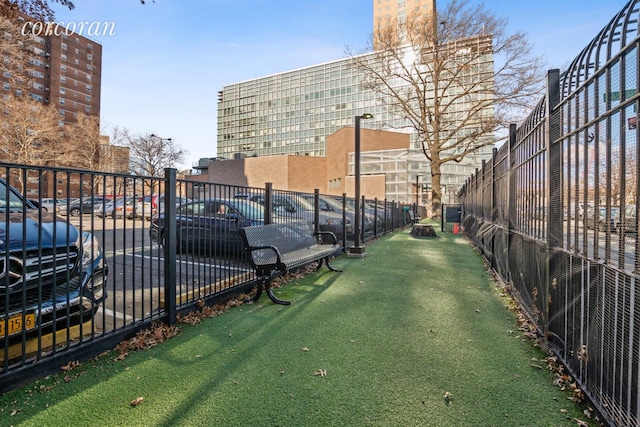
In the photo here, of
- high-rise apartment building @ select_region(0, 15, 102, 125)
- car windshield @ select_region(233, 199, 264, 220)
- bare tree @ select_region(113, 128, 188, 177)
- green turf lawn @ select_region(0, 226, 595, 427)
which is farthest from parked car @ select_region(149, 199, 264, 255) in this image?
high-rise apartment building @ select_region(0, 15, 102, 125)

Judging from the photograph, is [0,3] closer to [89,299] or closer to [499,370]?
[89,299]

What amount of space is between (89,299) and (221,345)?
1.22 meters

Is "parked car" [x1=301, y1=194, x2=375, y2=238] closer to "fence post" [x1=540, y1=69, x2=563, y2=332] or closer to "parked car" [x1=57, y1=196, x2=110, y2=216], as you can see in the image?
"parked car" [x1=57, y1=196, x2=110, y2=216]

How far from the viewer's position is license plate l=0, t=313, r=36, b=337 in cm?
222

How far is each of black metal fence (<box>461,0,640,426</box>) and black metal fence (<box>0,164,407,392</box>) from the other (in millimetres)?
3260

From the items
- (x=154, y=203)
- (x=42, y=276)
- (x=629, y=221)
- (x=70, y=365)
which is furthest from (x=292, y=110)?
(x=629, y=221)

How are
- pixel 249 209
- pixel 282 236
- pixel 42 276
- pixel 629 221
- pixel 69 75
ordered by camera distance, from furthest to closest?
pixel 69 75 < pixel 249 209 < pixel 282 236 < pixel 42 276 < pixel 629 221

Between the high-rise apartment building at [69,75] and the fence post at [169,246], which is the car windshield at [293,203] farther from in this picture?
the high-rise apartment building at [69,75]

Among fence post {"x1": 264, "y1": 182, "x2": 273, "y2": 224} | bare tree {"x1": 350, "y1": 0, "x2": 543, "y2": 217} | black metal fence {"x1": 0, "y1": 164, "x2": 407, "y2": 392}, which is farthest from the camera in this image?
bare tree {"x1": 350, "y1": 0, "x2": 543, "y2": 217}

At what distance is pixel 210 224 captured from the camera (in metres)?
4.63

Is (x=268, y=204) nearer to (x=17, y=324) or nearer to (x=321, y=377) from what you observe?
(x=321, y=377)

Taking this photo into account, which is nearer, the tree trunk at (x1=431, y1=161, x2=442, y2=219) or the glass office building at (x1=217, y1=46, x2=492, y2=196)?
the tree trunk at (x1=431, y1=161, x2=442, y2=219)

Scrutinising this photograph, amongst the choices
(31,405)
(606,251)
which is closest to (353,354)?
(606,251)

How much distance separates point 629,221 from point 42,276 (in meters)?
3.91
